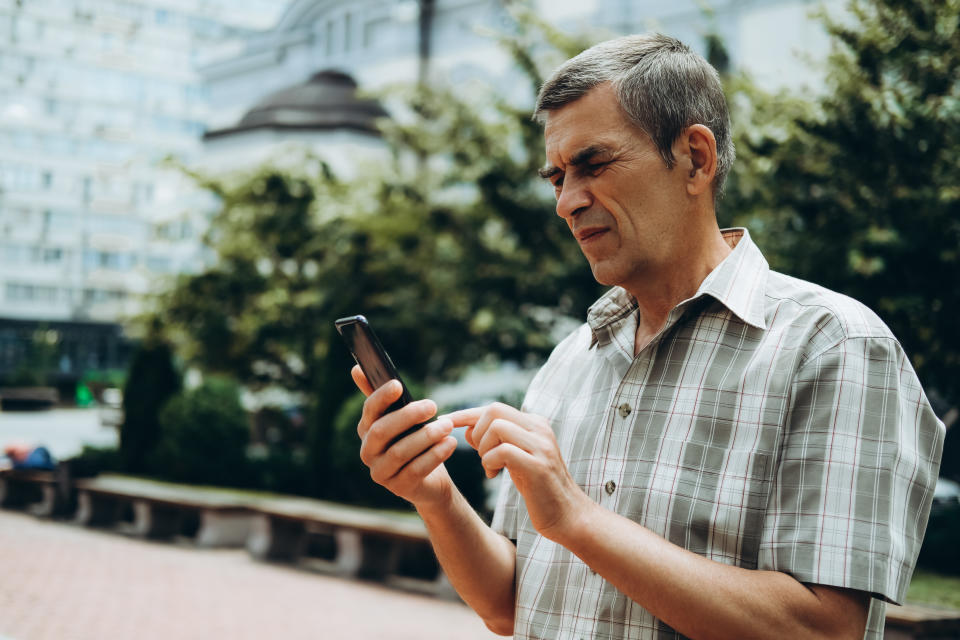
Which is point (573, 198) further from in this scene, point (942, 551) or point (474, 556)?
point (942, 551)

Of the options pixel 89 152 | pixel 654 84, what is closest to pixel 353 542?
pixel 654 84

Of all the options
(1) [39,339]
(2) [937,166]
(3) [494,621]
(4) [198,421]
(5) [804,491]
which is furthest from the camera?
(1) [39,339]

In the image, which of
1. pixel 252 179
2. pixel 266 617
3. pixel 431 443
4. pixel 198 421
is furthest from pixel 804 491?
pixel 252 179

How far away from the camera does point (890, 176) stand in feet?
25.5

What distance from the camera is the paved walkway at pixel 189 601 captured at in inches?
303

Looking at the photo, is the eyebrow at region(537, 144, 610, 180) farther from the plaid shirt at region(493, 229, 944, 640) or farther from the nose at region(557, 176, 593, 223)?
the plaid shirt at region(493, 229, 944, 640)

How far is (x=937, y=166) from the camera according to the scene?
24.1 feet

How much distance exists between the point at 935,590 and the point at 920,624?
Result: 175 centimetres

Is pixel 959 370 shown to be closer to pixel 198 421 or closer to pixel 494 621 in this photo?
pixel 494 621

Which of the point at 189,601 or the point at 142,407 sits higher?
the point at 142,407

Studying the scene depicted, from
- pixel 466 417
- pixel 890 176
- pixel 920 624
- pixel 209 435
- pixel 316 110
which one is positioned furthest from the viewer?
pixel 316 110

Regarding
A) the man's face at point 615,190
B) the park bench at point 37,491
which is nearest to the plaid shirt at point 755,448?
the man's face at point 615,190

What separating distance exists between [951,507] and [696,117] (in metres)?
8.81

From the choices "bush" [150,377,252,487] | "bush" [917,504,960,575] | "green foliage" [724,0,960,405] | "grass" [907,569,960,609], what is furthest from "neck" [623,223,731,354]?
"bush" [150,377,252,487]
